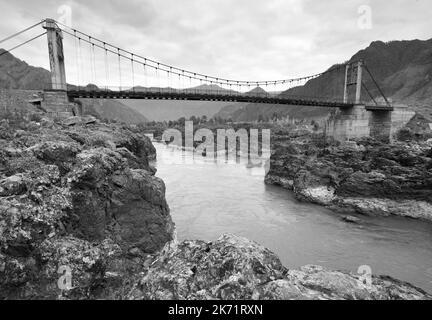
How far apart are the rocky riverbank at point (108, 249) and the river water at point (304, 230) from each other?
7117 mm

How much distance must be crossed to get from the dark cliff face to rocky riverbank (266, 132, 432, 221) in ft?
54.7

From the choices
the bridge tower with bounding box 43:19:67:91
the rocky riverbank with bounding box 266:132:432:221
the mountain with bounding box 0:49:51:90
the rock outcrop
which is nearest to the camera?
the rock outcrop

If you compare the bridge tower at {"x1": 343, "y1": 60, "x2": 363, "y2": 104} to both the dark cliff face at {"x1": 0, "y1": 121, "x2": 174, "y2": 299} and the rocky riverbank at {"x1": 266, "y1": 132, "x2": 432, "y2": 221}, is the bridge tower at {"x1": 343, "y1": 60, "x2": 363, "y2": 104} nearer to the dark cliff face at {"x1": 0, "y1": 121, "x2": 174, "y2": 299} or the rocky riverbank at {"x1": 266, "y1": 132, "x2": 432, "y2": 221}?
the rocky riverbank at {"x1": 266, "y1": 132, "x2": 432, "y2": 221}

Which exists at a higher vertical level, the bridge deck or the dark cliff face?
the bridge deck

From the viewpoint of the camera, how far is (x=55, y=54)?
27.1 m

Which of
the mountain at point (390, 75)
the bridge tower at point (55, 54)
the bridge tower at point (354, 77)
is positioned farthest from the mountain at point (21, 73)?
the bridge tower at point (354, 77)

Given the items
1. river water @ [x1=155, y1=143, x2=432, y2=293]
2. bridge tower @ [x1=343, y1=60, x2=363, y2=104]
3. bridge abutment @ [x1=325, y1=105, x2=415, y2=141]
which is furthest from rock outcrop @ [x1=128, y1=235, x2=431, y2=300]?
bridge tower @ [x1=343, y1=60, x2=363, y2=104]

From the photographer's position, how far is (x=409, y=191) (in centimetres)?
2111

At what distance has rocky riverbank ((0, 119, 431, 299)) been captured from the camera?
4000mm

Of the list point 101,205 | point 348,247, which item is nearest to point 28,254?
point 101,205

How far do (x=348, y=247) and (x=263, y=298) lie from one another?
13851mm

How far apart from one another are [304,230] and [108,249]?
13.5 m

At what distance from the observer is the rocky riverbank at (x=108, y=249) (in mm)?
4000

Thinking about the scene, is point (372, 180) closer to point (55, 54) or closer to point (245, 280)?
point (245, 280)
